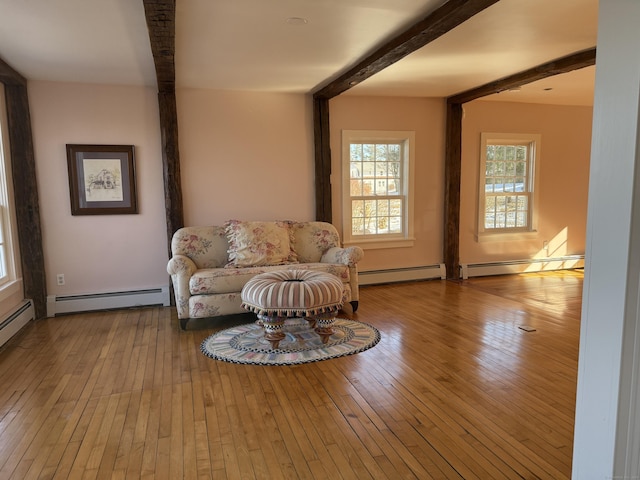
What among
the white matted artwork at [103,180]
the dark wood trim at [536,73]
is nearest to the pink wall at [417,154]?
the dark wood trim at [536,73]

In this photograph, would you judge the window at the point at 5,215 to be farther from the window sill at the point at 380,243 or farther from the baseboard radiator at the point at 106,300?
the window sill at the point at 380,243

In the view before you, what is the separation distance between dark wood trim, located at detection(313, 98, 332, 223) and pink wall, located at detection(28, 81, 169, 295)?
1.80 m

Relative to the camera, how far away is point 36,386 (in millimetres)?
2785

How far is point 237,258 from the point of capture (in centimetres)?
438

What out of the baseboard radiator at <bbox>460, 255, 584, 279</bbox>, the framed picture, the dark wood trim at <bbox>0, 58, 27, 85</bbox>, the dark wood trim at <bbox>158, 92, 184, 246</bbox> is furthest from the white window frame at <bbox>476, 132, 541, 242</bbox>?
the dark wood trim at <bbox>0, 58, 27, 85</bbox>

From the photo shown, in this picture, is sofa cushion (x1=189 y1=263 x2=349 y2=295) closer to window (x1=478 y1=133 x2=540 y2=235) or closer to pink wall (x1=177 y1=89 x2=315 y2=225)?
pink wall (x1=177 y1=89 x2=315 y2=225)

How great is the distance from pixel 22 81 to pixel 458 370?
4.63m

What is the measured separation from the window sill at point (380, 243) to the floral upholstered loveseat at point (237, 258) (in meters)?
0.70

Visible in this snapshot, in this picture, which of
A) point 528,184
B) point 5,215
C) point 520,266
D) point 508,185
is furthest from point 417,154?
point 5,215

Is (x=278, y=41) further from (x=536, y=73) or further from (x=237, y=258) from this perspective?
(x=536, y=73)

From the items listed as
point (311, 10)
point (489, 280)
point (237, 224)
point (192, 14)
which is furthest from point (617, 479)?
point (489, 280)

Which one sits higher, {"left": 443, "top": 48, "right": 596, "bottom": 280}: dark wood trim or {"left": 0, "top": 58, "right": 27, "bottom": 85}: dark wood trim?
{"left": 0, "top": 58, "right": 27, "bottom": 85}: dark wood trim

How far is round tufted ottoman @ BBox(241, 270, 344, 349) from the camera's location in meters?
3.21

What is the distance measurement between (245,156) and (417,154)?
228cm
